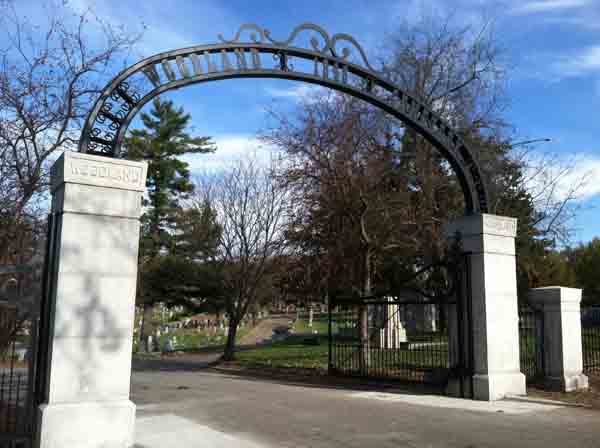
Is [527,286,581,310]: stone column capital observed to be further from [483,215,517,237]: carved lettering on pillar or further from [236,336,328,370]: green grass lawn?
[236,336,328,370]: green grass lawn

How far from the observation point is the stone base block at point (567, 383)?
10.8m

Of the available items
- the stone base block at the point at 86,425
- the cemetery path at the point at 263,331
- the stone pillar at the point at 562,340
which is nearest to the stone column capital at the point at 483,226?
the stone pillar at the point at 562,340

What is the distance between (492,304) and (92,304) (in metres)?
6.87

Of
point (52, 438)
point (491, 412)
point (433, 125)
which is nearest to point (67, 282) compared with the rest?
point (52, 438)

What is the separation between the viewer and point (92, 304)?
6.34m

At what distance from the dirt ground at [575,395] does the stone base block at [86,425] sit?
24.5 feet

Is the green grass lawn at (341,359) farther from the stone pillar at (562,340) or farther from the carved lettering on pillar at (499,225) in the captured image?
the carved lettering on pillar at (499,225)

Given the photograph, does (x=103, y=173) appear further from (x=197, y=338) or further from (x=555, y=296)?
(x=197, y=338)

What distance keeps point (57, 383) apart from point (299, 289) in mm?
21474

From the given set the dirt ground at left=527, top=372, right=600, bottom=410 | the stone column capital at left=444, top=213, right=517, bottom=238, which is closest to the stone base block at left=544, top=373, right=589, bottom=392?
the dirt ground at left=527, top=372, right=600, bottom=410

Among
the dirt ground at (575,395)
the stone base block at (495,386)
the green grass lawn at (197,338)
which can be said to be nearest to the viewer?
the stone base block at (495,386)

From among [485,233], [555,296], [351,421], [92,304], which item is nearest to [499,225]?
[485,233]

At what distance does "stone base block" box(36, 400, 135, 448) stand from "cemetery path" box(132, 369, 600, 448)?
473 mm

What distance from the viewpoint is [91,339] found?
247 inches
